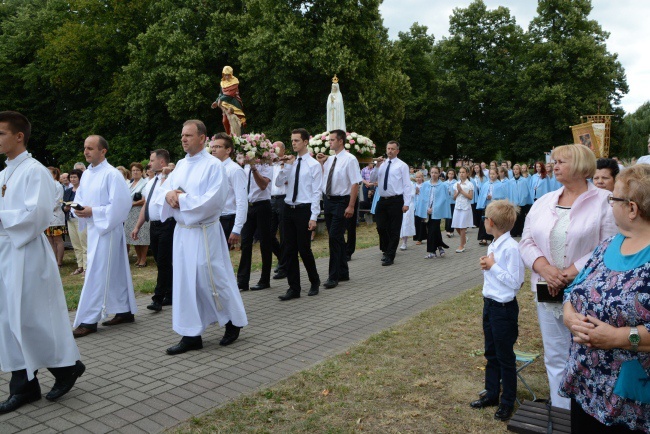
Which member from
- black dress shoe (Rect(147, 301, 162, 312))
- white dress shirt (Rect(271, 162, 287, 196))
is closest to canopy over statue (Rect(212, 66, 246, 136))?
white dress shirt (Rect(271, 162, 287, 196))

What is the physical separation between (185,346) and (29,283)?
181 cm

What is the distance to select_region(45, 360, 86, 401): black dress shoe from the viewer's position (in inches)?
177

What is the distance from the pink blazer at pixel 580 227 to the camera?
366 centimetres

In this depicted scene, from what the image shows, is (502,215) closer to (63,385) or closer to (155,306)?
(63,385)

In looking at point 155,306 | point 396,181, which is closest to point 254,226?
point 155,306

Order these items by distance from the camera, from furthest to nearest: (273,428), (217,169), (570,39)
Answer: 1. (570,39)
2. (217,169)
3. (273,428)

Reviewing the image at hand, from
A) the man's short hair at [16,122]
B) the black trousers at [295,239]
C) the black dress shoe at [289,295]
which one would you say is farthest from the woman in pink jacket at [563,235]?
the black dress shoe at [289,295]

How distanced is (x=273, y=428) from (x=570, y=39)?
42.1 metres

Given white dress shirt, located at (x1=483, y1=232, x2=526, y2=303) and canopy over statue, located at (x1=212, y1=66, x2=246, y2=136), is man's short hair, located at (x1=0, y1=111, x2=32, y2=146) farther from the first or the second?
canopy over statue, located at (x1=212, y1=66, x2=246, y2=136)

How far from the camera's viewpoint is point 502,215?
13.8 feet

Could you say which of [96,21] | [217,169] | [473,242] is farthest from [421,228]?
[96,21]

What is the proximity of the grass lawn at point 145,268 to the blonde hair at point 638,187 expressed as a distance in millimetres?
7399

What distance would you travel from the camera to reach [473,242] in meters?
15.2

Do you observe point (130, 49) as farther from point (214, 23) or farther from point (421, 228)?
point (421, 228)
